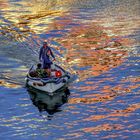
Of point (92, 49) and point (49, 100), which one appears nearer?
point (49, 100)

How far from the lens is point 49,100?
144 ft

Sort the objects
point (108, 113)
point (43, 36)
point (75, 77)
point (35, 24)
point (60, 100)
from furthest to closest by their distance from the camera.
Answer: point (35, 24), point (43, 36), point (75, 77), point (60, 100), point (108, 113)

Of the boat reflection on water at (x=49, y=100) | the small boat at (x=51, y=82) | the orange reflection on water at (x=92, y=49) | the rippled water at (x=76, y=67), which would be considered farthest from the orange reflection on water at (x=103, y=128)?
the orange reflection on water at (x=92, y=49)

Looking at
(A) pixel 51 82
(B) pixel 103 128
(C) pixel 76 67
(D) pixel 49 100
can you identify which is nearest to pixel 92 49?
(C) pixel 76 67

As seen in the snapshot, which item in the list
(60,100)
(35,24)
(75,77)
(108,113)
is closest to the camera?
(108,113)

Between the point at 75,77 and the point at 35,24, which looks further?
the point at 35,24

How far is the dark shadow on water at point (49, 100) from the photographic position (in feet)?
138

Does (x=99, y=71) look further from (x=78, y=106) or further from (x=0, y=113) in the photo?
(x=0, y=113)

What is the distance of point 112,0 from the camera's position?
3428 inches

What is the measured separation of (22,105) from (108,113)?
7512 mm

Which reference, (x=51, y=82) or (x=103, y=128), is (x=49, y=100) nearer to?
(x=51, y=82)

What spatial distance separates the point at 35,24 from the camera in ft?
250

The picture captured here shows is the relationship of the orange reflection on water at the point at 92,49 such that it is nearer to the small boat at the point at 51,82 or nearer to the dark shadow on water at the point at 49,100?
the small boat at the point at 51,82

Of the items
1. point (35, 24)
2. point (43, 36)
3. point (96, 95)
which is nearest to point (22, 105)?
point (96, 95)
